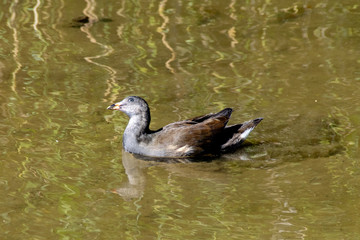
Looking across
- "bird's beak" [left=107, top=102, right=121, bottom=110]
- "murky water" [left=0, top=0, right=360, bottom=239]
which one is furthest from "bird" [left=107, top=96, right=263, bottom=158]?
"murky water" [left=0, top=0, right=360, bottom=239]

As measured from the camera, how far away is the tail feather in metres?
7.92

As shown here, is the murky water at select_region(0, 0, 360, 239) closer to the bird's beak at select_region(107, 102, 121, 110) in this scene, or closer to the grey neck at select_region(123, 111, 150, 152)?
the grey neck at select_region(123, 111, 150, 152)

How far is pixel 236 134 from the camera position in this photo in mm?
7965

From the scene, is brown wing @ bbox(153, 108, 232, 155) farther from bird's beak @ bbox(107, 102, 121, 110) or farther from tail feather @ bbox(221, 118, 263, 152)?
bird's beak @ bbox(107, 102, 121, 110)

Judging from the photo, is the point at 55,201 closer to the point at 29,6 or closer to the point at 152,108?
the point at 152,108

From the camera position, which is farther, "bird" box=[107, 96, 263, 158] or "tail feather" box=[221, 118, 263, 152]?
"tail feather" box=[221, 118, 263, 152]

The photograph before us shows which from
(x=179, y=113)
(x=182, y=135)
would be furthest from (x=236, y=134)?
(x=179, y=113)

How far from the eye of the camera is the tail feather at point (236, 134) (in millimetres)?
7918

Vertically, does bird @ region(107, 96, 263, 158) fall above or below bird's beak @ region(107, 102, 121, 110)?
below

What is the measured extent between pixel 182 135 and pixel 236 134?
23.7 inches

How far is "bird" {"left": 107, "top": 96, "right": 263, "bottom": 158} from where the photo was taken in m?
7.77

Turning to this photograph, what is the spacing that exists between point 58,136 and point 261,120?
2167mm

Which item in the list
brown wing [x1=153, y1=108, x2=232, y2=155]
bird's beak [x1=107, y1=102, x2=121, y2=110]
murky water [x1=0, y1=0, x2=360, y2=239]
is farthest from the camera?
bird's beak [x1=107, y1=102, x2=121, y2=110]

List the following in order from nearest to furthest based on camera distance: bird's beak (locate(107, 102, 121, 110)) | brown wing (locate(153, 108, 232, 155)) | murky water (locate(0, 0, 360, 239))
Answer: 1. murky water (locate(0, 0, 360, 239))
2. brown wing (locate(153, 108, 232, 155))
3. bird's beak (locate(107, 102, 121, 110))
